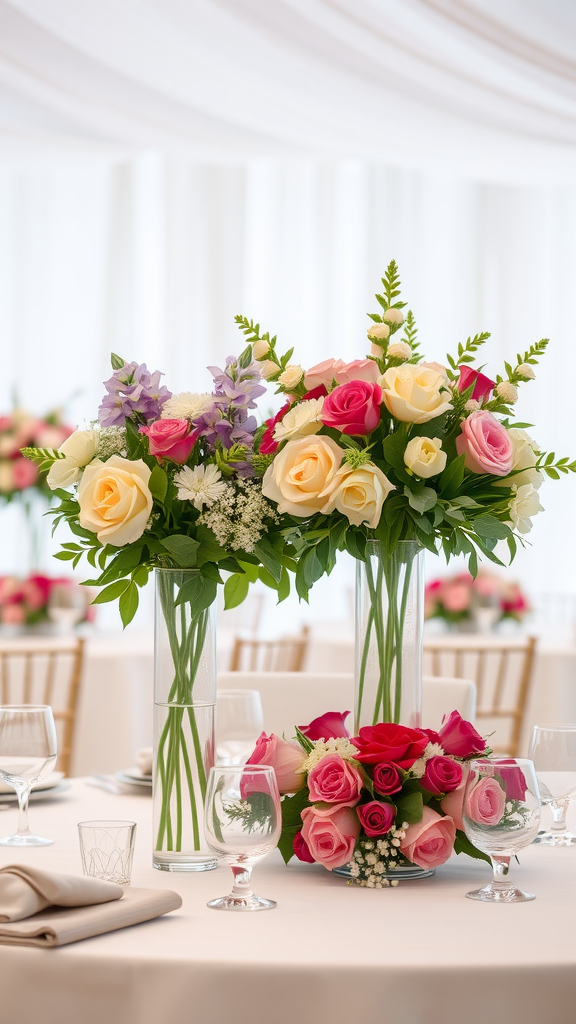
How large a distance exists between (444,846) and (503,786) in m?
0.17

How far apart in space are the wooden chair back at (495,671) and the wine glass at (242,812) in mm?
2851

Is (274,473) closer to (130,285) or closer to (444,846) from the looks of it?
(444,846)

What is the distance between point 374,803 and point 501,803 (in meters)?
0.17

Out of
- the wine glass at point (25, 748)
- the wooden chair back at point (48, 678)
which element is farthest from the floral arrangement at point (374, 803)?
the wooden chair back at point (48, 678)

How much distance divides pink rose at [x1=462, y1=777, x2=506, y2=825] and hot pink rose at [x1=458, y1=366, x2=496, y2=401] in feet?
1.66

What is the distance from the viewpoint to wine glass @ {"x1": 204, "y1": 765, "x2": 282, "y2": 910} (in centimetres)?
137

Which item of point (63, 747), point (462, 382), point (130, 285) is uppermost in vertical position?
point (130, 285)

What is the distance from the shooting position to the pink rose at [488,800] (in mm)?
1428

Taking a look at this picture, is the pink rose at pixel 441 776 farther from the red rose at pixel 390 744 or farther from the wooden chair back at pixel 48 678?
the wooden chair back at pixel 48 678

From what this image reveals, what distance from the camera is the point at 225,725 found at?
1.98 metres

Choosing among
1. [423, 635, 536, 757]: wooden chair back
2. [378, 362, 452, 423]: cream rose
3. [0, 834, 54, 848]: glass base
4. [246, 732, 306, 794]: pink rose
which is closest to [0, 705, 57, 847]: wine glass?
[0, 834, 54, 848]: glass base

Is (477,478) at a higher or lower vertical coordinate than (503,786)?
higher

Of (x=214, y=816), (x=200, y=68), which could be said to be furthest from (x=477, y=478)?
(x=200, y=68)

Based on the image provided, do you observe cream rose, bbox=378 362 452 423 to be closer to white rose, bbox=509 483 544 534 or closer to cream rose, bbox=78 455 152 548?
white rose, bbox=509 483 544 534
